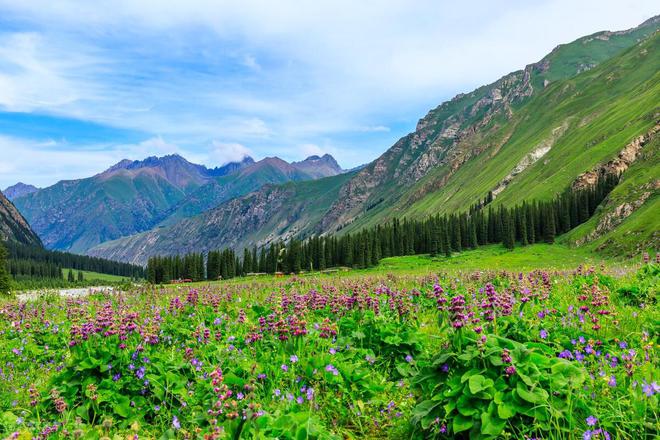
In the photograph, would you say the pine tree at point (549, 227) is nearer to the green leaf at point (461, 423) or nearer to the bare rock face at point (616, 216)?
the bare rock face at point (616, 216)

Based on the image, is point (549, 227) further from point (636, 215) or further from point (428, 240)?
point (428, 240)

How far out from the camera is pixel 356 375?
270 inches

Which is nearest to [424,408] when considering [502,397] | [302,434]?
[502,397]

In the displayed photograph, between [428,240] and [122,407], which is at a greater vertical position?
[428,240]

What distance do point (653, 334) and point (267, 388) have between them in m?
7.06

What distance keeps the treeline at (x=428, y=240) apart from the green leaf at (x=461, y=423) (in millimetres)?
91323

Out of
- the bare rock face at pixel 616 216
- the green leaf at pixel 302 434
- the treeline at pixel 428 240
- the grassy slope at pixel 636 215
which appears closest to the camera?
the green leaf at pixel 302 434

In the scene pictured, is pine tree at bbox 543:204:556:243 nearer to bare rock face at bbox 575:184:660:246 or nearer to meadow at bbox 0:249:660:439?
bare rock face at bbox 575:184:660:246

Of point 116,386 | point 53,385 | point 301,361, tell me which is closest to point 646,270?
point 301,361

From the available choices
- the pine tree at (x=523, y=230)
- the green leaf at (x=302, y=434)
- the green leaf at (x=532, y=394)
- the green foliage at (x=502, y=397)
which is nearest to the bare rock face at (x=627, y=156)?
the pine tree at (x=523, y=230)

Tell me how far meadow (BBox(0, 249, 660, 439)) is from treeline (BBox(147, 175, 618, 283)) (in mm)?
87504

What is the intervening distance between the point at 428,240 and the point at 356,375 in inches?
4611

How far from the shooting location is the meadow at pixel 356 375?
15.1ft

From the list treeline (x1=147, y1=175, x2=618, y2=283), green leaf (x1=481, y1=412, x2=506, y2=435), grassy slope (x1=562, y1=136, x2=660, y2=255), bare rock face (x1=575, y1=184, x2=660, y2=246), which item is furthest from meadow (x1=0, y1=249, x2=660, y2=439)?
treeline (x1=147, y1=175, x2=618, y2=283)
